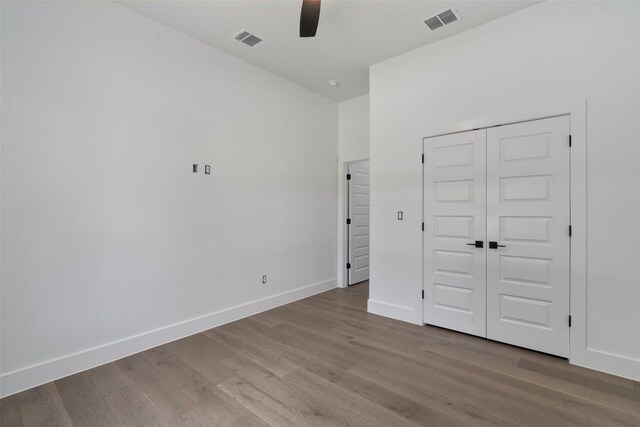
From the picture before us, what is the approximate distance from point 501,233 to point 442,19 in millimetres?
2304

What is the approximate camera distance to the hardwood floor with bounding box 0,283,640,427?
194 centimetres

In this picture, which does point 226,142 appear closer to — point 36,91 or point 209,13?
point 209,13

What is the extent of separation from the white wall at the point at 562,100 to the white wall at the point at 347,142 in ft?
3.90

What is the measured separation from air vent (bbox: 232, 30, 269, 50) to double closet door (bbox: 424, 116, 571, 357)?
2287mm

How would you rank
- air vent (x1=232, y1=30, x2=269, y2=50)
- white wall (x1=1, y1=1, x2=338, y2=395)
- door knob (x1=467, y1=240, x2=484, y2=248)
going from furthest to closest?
1. air vent (x1=232, y1=30, x2=269, y2=50)
2. door knob (x1=467, y1=240, x2=484, y2=248)
3. white wall (x1=1, y1=1, x2=338, y2=395)

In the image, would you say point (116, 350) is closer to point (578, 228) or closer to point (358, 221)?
point (358, 221)

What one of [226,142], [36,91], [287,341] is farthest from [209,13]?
[287,341]

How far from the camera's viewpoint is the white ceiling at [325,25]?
2.78 m

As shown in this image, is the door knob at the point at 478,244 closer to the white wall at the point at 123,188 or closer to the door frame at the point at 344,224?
the door frame at the point at 344,224

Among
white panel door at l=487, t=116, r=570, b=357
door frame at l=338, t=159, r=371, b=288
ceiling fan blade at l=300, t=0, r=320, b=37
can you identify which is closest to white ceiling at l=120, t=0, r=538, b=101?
ceiling fan blade at l=300, t=0, r=320, b=37

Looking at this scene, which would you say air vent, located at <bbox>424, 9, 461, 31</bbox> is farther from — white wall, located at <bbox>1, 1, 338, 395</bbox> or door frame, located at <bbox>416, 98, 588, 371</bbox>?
white wall, located at <bbox>1, 1, 338, 395</bbox>

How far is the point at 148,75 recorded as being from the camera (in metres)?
2.96

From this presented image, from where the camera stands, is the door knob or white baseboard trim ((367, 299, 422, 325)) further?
white baseboard trim ((367, 299, 422, 325))

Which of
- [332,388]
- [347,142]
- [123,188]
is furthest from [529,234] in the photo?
[123,188]
